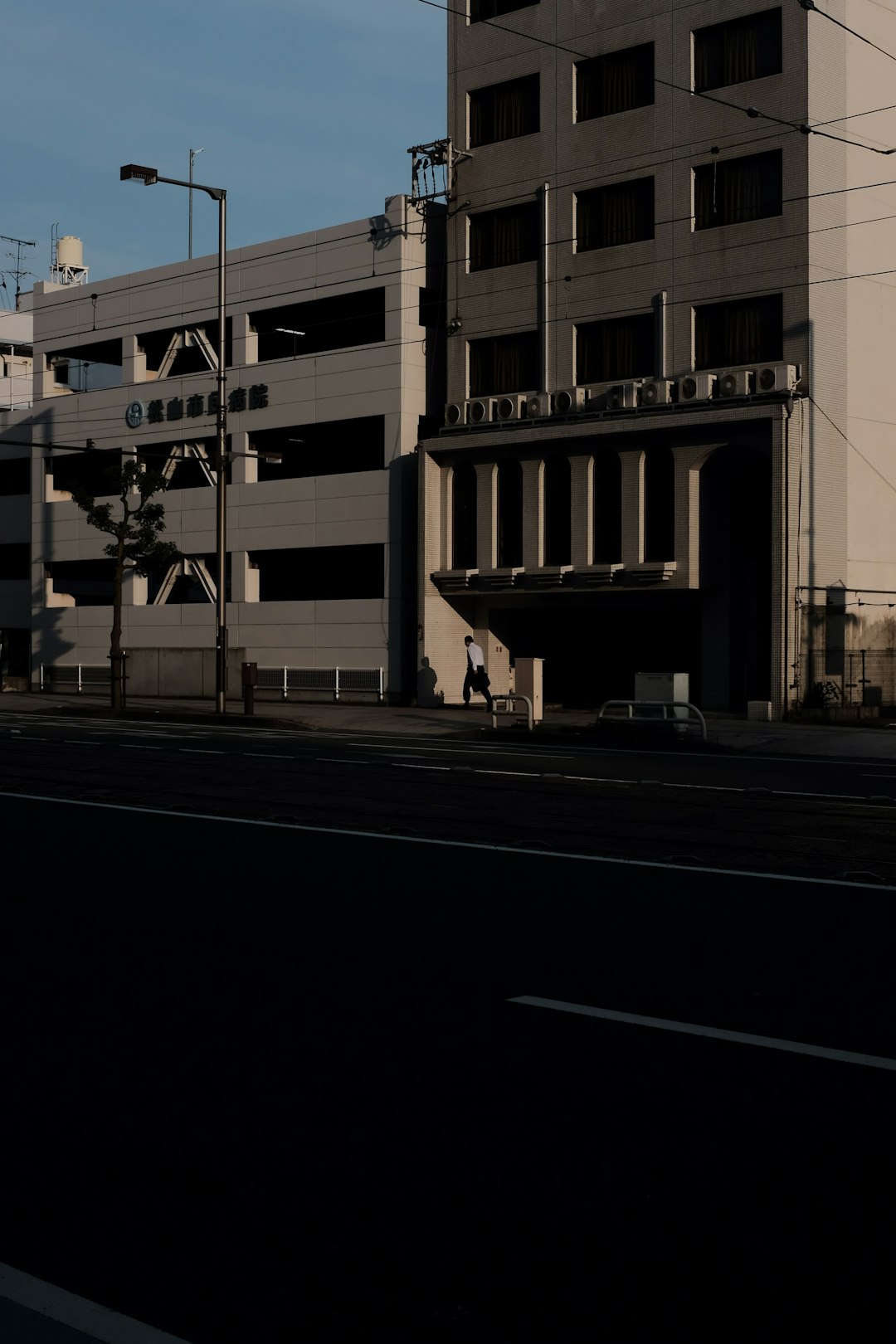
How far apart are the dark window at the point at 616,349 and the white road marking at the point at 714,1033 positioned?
99.7ft

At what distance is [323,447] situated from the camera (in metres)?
42.5

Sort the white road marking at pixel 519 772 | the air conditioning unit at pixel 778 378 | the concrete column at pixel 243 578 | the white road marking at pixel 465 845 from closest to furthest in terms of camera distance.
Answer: the white road marking at pixel 465 845, the white road marking at pixel 519 772, the air conditioning unit at pixel 778 378, the concrete column at pixel 243 578

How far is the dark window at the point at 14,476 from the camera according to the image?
52188 mm

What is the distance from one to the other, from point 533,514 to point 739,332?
6496mm

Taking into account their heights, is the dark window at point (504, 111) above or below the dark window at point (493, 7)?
below

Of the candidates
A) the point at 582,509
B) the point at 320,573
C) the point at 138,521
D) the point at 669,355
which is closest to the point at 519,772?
the point at 582,509

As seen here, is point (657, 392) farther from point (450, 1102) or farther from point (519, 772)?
point (450, 1102)

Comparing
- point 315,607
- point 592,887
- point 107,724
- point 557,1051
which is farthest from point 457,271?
point 557,1051

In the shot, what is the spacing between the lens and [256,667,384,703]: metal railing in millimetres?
39406

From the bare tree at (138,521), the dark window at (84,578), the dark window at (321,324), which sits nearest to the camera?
the bare tree at (138,521)

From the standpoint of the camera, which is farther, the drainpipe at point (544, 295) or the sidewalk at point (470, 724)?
the drainpipe at point (544, 295)

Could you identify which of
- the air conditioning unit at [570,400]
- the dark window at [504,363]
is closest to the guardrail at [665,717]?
the air conditioning unit at [570,400]

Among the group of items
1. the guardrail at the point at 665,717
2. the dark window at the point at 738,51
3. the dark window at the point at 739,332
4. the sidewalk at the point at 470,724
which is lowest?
the sidewalk at the point at 470,724

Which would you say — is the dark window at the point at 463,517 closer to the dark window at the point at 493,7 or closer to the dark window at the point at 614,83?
the dark window at the point at 614,83
